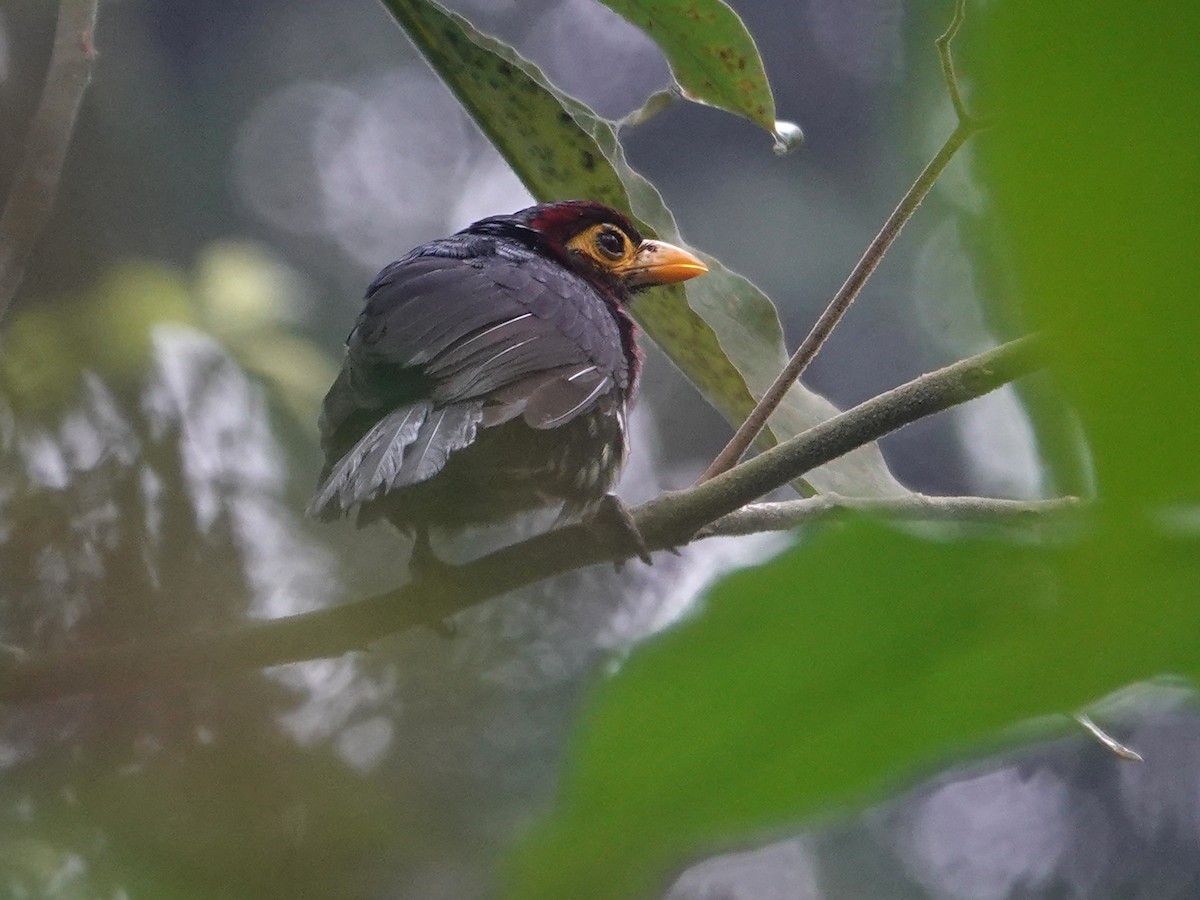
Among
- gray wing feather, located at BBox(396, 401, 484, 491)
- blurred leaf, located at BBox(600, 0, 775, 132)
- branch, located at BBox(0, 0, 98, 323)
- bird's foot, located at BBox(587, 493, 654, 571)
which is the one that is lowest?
bird's foot, located at BBox(587, 493, 654, 571)

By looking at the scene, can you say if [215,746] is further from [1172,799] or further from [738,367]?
[1172,799]

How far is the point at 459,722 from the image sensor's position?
8.86 feet

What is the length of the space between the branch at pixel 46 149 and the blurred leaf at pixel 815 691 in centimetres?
195

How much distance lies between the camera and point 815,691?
0.25 metres

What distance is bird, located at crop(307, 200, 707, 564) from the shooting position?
2010 millimetres

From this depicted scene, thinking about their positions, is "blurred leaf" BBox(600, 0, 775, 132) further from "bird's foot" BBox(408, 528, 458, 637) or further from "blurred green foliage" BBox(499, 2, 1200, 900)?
"blurred green foliage" BBox(499, 2, 1200, 900)

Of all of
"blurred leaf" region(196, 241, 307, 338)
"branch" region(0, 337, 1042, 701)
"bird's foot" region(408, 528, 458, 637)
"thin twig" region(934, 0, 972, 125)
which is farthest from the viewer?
"blurred leaf" region(196, 241, 307, 338)

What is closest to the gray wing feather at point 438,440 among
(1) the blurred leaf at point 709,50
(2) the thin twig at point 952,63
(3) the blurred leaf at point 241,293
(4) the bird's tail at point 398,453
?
(4) the bird's tail at point 398,453

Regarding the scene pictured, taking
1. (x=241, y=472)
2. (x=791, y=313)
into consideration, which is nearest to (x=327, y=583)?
(x=241, y=472)

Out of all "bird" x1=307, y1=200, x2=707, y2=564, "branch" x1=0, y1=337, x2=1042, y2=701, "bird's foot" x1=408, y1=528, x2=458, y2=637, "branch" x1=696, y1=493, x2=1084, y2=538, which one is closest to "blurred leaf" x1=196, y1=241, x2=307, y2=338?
"bird" x1=307, y1=200, x2=707, y2=564

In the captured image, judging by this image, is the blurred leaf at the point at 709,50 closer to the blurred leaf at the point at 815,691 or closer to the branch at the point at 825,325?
the branch at the point at 825,325

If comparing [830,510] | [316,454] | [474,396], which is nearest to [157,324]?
[316,454]

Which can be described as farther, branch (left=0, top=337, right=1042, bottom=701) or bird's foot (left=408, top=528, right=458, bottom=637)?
bird's foot (left=408, top=528, right=458, bottom=637)

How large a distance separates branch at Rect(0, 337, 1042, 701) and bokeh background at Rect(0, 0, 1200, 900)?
0.40 feet
